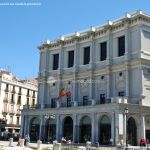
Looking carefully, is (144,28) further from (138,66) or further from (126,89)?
(126,89)

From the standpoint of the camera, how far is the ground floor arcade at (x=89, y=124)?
4500 cm

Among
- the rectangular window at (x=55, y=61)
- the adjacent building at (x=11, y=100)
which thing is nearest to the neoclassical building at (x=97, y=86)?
the rectangular window at (x=55, y=61)

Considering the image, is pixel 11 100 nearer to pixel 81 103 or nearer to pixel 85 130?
pixel 81 103

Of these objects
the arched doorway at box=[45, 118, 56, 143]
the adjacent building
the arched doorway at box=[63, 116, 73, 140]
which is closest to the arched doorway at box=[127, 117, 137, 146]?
the arched doorway at box=[63, 116, 73, 140]

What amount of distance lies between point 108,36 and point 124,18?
158 inches

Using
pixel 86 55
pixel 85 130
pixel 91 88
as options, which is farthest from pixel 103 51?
pixel 85 130

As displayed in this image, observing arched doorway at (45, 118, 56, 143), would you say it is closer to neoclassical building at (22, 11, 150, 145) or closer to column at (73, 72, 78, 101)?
neoclassical building at (22, 11, 150, 145)

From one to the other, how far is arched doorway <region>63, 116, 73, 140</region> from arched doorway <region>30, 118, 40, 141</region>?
20.4 feet

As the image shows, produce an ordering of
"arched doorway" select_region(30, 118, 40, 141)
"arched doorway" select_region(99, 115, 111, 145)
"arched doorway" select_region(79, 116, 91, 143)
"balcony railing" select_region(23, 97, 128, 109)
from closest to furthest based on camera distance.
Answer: "balcony railing" select_region(23, 97, 128, 109) < "arched doorway" select_region(99, 115, 111, 145) < "arched doorway" select_region(79, 116, 91, 143) < "arched doorway" select_region(30, 118, 40, 141)

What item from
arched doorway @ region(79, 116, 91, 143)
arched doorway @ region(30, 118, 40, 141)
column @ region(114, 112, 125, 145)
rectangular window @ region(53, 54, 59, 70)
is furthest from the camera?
rectangular window @ region(53, 54, 59, 70)

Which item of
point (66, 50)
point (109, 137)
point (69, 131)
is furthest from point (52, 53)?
point (109, 137)

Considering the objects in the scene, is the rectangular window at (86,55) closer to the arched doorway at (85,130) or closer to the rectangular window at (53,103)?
the rectangular window at (53,103)

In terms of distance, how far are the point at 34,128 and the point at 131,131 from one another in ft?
60.8

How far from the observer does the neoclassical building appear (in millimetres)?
46625
